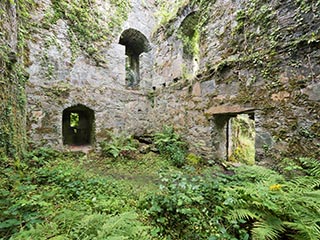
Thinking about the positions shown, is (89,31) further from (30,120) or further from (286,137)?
(286,137)

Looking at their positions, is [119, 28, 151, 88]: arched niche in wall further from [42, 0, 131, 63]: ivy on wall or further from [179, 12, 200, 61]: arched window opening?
[179, 12, 200, 61]: arched window opening

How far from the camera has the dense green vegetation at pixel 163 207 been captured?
1710 mm

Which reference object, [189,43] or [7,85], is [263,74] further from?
[7,85]

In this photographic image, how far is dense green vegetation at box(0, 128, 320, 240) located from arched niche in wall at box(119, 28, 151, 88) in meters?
6.51

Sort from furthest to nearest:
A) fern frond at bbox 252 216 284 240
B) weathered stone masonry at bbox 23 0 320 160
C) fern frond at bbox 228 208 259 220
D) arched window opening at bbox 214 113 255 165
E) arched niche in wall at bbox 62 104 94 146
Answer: arched niche in wall at bbox 62 104 94 146 < arched window opening at bbox 214 113 255 165 < weathered stone masonry at bbox 23 0 320 160 < fern frond at bbox 228 208 259 220 < fern frond at bbox 252 216 284 240

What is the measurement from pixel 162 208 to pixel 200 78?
3.66m

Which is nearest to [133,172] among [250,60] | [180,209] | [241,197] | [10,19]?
[180,209]

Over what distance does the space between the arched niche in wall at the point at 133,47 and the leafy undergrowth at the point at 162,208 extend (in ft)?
21.5

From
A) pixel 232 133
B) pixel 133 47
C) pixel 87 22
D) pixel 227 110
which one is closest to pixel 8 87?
pixel 87 22

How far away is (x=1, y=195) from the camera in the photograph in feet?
7.32

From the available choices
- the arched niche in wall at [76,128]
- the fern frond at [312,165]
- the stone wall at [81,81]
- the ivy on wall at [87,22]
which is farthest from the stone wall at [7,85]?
the fern frond at [312,165]

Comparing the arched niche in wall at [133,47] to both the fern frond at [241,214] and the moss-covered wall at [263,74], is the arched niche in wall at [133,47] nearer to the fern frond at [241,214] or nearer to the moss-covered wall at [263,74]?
the moss-covered wall at [263,74]

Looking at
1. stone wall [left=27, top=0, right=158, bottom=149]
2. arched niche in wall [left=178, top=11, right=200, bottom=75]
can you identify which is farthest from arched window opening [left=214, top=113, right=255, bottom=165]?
stone wall [left=27, top=0, right=158, bottom=149]

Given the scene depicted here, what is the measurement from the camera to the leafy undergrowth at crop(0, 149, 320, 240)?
5.60 ft
